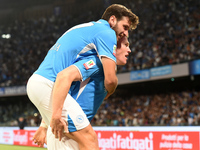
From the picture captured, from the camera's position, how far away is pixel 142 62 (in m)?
21.0

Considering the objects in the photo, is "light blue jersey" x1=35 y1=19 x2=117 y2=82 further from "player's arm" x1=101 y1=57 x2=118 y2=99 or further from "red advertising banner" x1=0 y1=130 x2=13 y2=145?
"red advertising banner" x1=0 y1=130 x2=13 y2=145

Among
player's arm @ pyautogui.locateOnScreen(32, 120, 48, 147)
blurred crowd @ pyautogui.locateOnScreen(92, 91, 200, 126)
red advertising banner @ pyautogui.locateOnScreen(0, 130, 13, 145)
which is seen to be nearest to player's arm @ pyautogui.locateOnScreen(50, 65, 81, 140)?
player's arm @ pyautogui.locateOnScreen(32, 120, 48, 147)

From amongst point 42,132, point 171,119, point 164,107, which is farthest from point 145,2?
point 42,132

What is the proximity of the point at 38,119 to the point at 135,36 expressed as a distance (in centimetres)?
1090

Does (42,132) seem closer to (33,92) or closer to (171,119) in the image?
(33,92)

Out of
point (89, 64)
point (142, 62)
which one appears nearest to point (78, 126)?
point (89, 64)

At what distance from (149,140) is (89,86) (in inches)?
294

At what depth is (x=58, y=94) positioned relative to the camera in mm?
1988

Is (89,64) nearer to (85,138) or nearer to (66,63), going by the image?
(66,63)

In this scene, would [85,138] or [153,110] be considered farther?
[153,110]

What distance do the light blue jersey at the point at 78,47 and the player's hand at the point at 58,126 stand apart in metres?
0.30

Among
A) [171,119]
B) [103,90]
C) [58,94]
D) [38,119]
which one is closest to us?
[58,94]

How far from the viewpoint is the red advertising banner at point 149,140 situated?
840 centimetres

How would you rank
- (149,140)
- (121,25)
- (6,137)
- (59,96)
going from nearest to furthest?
(59,96) → (121,25) → (149,140) → (6,137)
